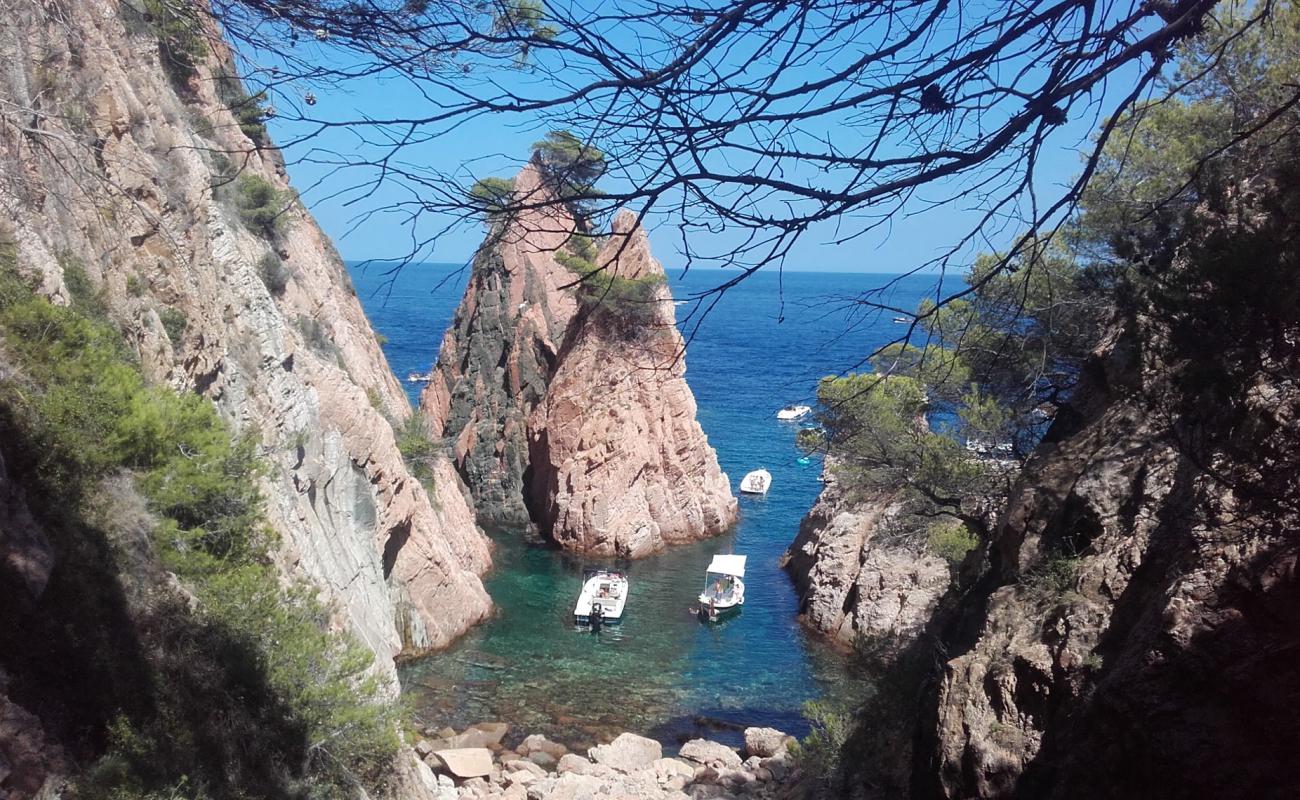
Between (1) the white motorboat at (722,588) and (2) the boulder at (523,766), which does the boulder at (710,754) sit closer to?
(2) the boulder at (523,766)

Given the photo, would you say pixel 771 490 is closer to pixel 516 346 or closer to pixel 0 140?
pixel 516 346

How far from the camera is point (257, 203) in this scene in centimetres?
2180

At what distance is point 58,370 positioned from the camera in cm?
787

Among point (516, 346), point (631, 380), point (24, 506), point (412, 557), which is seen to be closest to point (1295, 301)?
point (24, 506)

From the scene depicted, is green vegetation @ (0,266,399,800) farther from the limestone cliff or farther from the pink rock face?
the pink rock face

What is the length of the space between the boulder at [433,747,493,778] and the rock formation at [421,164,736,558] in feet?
46.1

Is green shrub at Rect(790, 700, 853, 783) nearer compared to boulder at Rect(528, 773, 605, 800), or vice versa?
green shrub at Rect(790, 700, 853, 783)

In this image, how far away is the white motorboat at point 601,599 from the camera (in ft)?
73.7

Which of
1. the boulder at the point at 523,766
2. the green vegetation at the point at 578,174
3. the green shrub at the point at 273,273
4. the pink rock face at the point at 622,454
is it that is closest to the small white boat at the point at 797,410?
the green vegetation at the point at 578,174

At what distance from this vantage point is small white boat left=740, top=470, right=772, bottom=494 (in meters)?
35.4

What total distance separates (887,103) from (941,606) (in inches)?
304

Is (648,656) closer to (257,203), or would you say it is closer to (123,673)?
(257,203)

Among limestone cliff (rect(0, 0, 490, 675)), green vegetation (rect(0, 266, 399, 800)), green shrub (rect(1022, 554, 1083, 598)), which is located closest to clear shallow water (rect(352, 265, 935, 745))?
limestone cliff (rect(0, 0, 490, 675))

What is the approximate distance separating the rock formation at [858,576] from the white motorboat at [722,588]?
1.86 m
